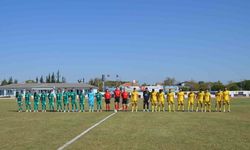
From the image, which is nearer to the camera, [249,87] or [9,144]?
[9,144]

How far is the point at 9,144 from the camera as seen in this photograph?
1126cm

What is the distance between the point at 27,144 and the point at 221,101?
21762 millimetres

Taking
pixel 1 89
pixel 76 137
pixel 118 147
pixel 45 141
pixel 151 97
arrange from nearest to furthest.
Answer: pixel 118 147 → pixel 45 141 → pixel 76 137 → pixel 151 97 → pixel 1 89

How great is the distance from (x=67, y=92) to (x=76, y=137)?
693 inches

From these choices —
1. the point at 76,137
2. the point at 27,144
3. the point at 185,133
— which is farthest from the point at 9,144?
the point at 185,133

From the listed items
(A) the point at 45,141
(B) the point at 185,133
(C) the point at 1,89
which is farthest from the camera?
(C) the point at 1,89

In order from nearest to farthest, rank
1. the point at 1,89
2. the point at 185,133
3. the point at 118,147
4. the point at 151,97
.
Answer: the point at 118,147 < the point at 185,133 < the point at 151,97 < the point at 1,89

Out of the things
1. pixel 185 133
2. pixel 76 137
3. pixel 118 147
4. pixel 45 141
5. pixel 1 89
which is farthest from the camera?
pixel 1 89

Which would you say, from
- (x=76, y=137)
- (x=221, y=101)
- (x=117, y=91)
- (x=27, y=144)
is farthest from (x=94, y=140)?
(x=221, y=101)

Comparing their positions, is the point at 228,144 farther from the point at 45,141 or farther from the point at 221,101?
the point at 221,101

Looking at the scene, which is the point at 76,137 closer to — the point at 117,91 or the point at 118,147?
the point at 118,147

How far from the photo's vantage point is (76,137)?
42.2 feet

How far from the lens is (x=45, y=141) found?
11883mm

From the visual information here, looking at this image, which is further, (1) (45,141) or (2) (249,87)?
(2) (249,87)
